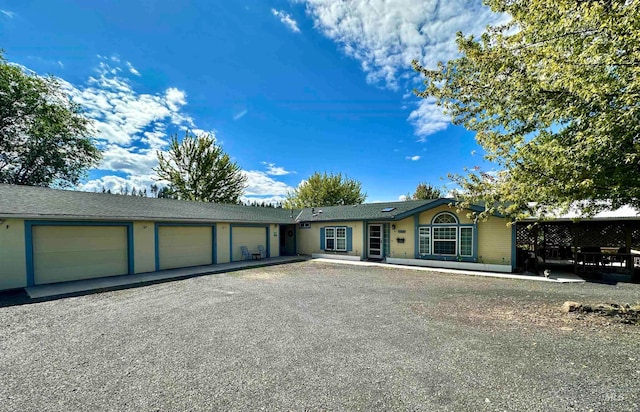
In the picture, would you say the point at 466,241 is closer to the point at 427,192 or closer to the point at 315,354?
the point at 315,354

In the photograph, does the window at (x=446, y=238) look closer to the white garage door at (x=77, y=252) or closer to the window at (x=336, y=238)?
the window at (x=336, y=238)

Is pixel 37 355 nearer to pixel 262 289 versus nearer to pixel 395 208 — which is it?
pixel 262 289

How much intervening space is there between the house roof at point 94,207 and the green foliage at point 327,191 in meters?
17.8

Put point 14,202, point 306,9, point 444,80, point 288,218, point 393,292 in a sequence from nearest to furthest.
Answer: point 444,80 < point 393,292 < point 14,202 < point 306,9 < point 288,218

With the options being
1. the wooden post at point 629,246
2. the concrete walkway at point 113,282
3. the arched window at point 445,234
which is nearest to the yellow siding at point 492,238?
the arched window at point 445,234

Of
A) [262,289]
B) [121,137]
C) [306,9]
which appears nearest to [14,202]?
[262,289]

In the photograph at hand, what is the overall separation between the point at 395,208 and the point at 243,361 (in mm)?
12870

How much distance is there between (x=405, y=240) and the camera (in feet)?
45.5

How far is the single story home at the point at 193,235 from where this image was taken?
8.57 meters

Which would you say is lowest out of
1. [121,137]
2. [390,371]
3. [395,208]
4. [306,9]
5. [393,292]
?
[393,292]

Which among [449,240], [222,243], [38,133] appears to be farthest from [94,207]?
[38,133]

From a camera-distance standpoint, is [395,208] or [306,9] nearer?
[306,9]

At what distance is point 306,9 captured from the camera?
31.9 feet

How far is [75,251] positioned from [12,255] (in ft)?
4.88
